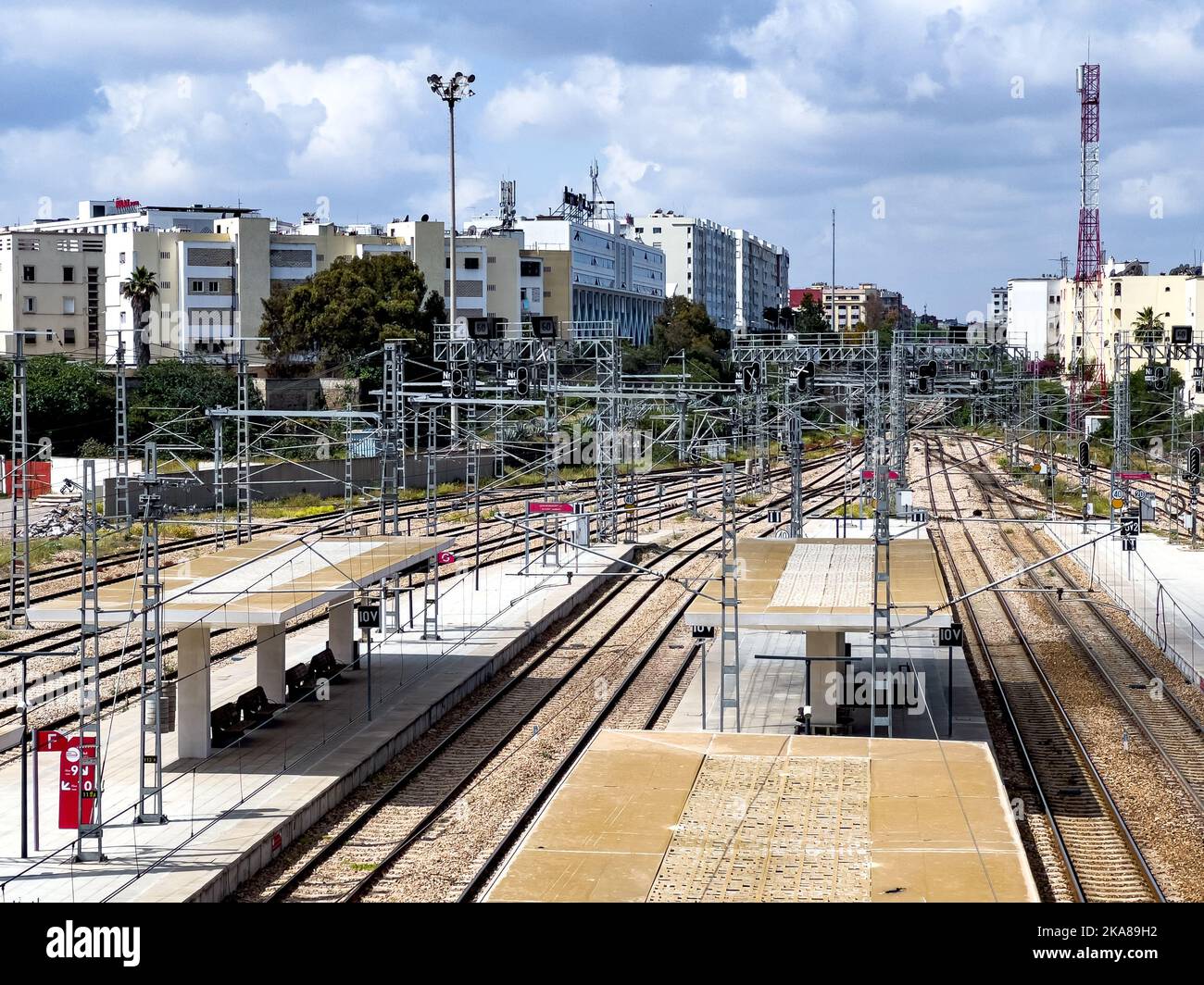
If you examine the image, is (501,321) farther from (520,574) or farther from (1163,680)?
(1163,680)

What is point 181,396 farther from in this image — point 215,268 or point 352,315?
point 215,268

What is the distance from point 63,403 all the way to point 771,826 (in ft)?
144

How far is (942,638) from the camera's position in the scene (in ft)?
57.7

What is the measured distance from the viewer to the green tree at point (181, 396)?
51.7 meters

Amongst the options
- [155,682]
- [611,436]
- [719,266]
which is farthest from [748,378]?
[719,266]

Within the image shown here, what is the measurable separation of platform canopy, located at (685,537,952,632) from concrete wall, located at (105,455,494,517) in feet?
63.3

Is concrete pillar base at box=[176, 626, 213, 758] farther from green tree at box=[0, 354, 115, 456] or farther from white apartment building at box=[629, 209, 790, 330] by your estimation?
white apartment building at box=[629, 209, 790, 330]

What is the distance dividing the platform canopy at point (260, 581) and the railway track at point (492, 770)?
7.80 ft

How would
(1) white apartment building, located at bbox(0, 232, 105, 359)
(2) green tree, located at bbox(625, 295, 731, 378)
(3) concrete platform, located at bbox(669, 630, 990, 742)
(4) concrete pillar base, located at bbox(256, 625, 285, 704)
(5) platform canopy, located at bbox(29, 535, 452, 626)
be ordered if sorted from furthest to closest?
1. (2) green tree, located at bbox(625, 295, 731, 378)
2. (1) white apartment building, located at bbox(0, 232, 105, 359)
3. (4) concrete pillar base, located at bbox(256, 625, 285, 704)
4. (3) concrete platform, located at bbox(669, 630, 990, 742)
5. (5) platform canopy, located at bbox(29, 535, 452, 626)

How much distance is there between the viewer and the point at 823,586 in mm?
19766

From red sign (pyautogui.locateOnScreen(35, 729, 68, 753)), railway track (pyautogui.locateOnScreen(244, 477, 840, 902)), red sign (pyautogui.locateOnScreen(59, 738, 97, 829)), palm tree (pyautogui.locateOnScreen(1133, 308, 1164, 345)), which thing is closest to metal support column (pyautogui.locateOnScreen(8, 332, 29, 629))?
railway track (pyautogui.locateOnScreen(244, 477, 840, 902))

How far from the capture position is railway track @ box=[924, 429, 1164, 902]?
13414mm
